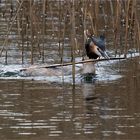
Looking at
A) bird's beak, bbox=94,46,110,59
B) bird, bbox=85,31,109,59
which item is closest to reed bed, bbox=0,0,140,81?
bird, bbox=85,31,109,59

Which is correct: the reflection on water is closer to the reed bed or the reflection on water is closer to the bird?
the bird

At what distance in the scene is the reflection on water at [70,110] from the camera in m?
7.39

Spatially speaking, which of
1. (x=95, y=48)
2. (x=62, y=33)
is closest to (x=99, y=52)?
(x=95, y=48)

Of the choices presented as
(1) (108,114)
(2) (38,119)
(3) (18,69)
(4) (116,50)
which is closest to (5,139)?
(2) (38,119)

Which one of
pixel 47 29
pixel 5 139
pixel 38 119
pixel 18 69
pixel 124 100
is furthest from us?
pixel 47 29

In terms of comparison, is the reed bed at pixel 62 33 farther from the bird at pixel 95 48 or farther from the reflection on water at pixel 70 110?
the reflection on water at pixel 70 110

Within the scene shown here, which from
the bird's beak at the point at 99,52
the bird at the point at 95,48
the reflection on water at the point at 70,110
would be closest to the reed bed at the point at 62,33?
the bird at the point at 95,48

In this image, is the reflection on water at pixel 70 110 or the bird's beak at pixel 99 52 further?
the bird's beak at pixel 99 52

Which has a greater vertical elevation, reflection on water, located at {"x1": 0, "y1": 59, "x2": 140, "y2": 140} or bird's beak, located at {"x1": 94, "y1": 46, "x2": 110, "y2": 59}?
bird's beak, located at {"x1": 94, "y1": 46, "x2": 110, "y2": 59}

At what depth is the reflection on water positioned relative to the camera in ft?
24.3

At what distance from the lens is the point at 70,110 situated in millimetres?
8633

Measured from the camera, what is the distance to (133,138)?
7.10 m

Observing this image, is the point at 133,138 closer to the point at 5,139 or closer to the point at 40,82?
the point at 5,139

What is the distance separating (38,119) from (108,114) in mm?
884
